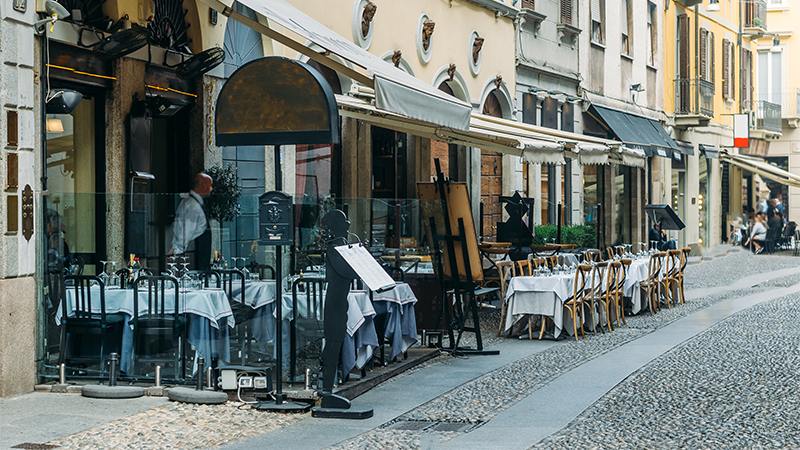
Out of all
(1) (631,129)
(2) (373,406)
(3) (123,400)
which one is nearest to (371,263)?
(2) (373,406)

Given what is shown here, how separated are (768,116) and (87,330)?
133 ft

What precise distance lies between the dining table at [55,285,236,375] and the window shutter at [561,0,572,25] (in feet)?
58.5

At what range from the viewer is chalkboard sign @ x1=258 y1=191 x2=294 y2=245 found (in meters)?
10.4

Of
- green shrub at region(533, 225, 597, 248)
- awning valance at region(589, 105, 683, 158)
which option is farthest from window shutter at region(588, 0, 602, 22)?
green shrub at region(533, 225, 597, 248)

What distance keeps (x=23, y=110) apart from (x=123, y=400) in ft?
8.24

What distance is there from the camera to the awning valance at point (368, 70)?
458 inches

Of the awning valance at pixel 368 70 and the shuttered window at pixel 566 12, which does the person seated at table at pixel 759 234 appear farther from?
the awning valance at pixel 368 70

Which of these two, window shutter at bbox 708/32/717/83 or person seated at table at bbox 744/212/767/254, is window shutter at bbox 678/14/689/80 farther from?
person seated at table at bbox 744/212/767/254

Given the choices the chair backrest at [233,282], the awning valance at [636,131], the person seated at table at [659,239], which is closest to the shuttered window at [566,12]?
the awning valance at [636,131]

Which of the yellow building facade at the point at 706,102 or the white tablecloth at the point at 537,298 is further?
the yellow building facade at the point at 706,102

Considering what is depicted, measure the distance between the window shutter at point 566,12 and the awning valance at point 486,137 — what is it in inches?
438

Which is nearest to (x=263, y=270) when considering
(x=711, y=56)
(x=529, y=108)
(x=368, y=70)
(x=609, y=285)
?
(x=368, y=70)

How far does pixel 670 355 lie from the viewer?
14359 mm

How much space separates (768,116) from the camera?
48.5 metres
